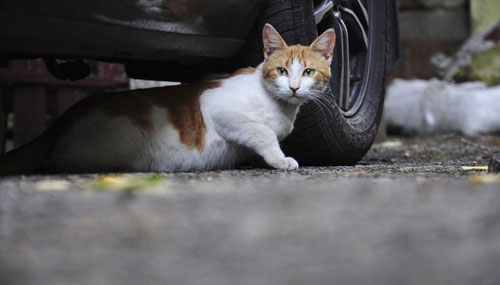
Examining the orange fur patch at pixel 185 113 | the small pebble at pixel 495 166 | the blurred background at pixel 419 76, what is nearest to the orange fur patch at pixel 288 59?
the orange fur patch at pixel 185 113

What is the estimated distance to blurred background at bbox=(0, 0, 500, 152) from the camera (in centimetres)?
318

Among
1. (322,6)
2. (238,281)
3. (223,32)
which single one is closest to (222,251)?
(238,281)

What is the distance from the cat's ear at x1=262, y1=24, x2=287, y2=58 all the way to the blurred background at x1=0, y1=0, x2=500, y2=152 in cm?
163

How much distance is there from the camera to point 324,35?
82.9 inches

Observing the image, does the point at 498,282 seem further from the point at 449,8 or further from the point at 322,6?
the point at 449,8

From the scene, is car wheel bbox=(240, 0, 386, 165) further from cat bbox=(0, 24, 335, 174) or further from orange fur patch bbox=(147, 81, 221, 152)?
orange fur patch bbox=(147, 81, 221, 152)

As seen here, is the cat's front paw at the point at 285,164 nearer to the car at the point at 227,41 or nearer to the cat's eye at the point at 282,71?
the car at the point at 227,41

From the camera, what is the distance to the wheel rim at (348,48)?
2352 mm

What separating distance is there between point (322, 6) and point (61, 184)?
1311 millimetres

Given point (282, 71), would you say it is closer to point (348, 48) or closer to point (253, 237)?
point (348, 48)

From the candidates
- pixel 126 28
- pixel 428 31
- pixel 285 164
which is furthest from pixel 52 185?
pixel 428 31

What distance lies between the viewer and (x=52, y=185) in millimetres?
1331

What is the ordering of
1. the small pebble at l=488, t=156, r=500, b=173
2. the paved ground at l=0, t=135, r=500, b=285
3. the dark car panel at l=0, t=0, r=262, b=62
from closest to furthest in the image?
the paved ground at l=0, t=135, r=500, b=285, the dark car panel at l=0, t=0, r=262, b=62, the small pebble at l=488, t=156, r=500, b=173

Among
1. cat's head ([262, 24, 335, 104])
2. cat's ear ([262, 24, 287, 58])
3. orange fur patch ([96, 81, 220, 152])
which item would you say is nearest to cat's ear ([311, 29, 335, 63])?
cat's head ([262, 24, 335, 104])
